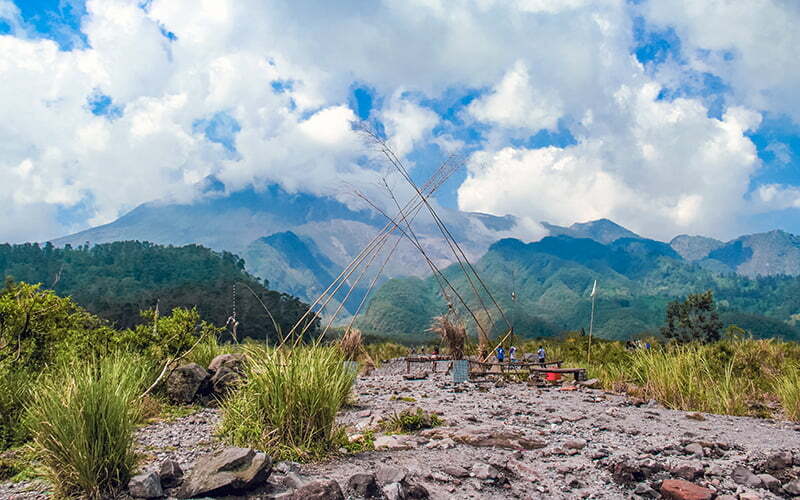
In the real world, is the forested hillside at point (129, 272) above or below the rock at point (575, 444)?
above

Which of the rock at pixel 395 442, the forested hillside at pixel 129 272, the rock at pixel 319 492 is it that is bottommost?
the rock at pixel 395 442

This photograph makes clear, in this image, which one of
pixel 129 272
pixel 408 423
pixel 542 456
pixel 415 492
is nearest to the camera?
pixel 415 492

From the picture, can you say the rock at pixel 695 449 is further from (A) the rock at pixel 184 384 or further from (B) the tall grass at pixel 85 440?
(A) the rock at pixel 184 384

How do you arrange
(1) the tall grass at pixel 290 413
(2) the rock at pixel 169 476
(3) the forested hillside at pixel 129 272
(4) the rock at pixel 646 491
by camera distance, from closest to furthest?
1. (2) the rock at pixel 169 476
2. (4) the rock at pixel 646 491
3. (1) the tall grass at pixel 290 413
4. (3) the forested hillside at pixel 129 272

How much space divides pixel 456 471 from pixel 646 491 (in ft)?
6.25

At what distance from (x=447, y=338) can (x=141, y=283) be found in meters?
102

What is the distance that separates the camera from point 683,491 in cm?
516

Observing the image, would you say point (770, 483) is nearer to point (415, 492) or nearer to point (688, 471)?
point (688, 471)

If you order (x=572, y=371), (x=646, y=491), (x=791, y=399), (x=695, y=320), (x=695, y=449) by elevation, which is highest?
(x=695, y=320)

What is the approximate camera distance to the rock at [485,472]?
555cm

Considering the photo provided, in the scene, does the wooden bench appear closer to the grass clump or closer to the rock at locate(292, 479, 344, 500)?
the grass clump

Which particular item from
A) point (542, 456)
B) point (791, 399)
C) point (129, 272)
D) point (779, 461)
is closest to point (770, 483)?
point (779, 461)

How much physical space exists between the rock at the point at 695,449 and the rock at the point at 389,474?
3.85 meters

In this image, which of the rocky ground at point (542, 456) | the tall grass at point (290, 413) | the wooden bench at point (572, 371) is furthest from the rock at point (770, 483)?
the wooden bench at point (572, 371)
